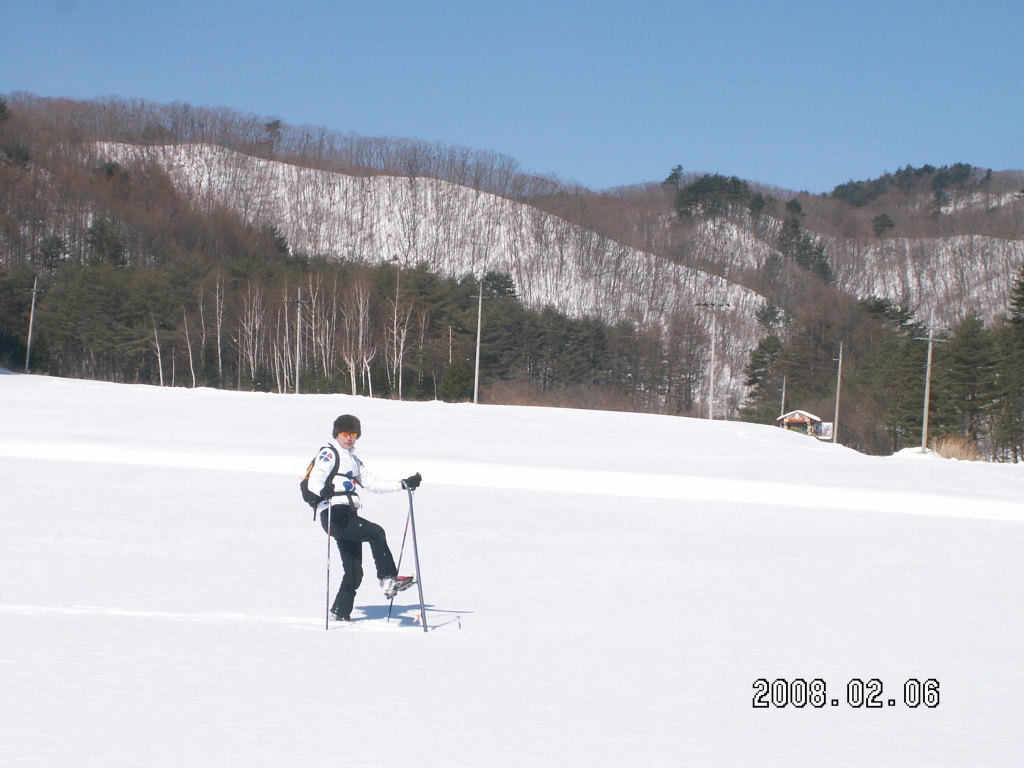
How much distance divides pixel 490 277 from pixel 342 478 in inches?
3305

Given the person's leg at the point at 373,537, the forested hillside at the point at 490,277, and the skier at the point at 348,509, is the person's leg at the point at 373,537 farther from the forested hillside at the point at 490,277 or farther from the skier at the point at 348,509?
the forested hillside at the point at 490,277

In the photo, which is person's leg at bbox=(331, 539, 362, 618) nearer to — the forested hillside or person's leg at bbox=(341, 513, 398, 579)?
person's leg at bbox=(341, 513, 398, 579)

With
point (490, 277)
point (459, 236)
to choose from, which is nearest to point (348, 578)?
point (490, 277)

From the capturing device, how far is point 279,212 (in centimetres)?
13238

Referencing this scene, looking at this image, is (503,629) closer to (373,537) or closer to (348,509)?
(373,537)

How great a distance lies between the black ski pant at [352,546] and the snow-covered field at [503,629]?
0.88ft

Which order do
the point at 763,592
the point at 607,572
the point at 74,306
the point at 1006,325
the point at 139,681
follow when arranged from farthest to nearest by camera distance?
the point at 74,306, the point at 1006,325, the point at 607,572, the point at 763,592, the point at 139,681

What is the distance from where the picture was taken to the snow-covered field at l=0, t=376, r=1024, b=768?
4.71 metres

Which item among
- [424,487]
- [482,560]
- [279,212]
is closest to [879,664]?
[482,560]

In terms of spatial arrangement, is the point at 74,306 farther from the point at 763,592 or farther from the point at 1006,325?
the point at 763,592

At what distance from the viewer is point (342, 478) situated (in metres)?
6.93

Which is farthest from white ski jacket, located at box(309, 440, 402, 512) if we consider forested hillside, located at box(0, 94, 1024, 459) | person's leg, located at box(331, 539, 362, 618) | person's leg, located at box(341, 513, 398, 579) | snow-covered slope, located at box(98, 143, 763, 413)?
snow-covered slope, located at box(98, 143, 763, 413)

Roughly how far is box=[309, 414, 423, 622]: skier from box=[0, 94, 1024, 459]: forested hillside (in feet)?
139

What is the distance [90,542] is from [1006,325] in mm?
65289
